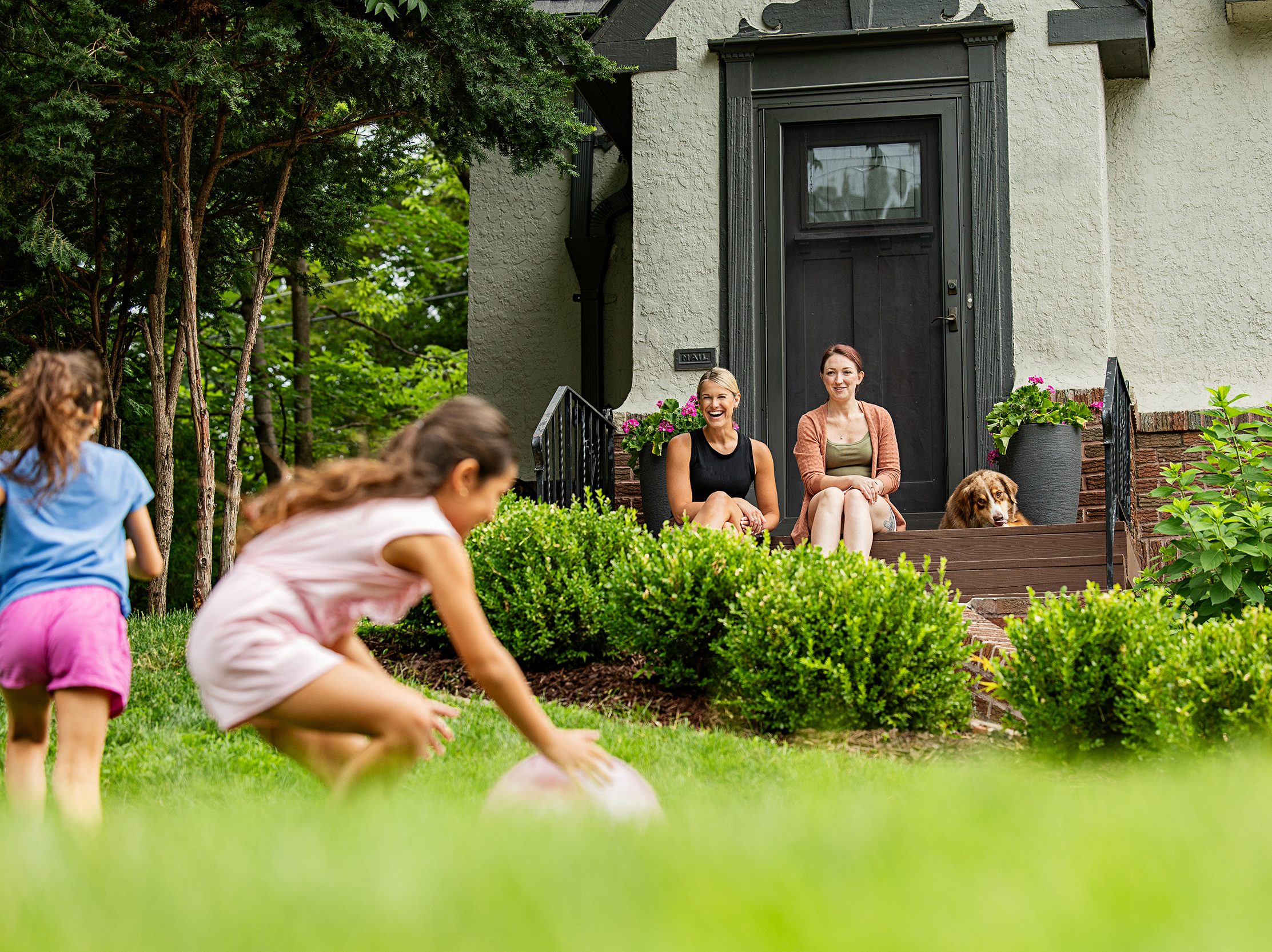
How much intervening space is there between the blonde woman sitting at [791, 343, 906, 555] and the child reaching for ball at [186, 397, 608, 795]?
15.1ft

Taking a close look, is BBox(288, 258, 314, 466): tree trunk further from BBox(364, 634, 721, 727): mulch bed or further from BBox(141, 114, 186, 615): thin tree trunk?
BBox(364, 634, 721, 727): mulch bed

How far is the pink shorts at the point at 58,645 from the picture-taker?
325cm

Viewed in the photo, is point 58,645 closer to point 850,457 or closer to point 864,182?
point 850,457

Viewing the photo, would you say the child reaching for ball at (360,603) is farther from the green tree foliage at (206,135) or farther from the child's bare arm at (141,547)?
the green tree foliage at (206,135)

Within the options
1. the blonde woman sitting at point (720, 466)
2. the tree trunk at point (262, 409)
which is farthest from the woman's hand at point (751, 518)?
the tree trunk at point (262, 409)

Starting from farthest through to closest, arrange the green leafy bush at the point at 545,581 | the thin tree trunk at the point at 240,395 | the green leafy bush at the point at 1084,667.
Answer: the thin tree trunk at the point at 240,395 < the green leafy bush at the point at 545,581 < the green leafy bush at the point at 1084,667

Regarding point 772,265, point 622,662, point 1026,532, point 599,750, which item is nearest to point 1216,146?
point 772,265

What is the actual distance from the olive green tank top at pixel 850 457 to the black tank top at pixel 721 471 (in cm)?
48

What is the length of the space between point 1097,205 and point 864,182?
5.27 ft

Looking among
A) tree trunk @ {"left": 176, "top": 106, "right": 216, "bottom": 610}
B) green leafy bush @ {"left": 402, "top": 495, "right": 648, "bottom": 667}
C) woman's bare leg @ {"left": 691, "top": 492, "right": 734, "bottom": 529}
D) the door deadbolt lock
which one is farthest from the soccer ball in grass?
the door deadbolt lock

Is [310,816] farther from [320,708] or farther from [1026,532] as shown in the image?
[1026,532]

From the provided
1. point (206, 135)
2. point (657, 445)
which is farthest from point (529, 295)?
point (657, 445)

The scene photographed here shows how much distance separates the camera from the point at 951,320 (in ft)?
29.4

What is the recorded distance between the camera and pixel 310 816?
9.61 ft
